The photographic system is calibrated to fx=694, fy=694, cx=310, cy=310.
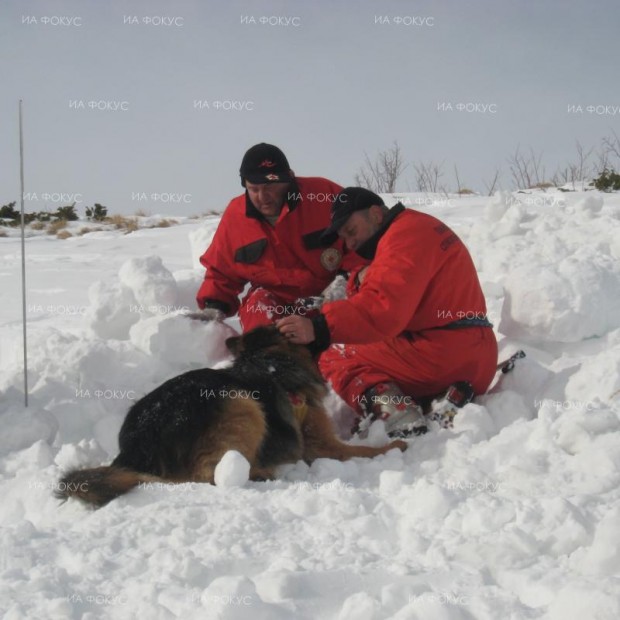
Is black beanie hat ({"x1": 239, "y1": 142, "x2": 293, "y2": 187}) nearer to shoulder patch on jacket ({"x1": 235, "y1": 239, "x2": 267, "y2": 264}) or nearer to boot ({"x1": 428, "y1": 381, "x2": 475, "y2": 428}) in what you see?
shoulder patch on jacket ({"x1": 235, "y1": 239, "x2": 267, "y2": 264})

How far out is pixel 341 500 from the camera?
9.64 ft

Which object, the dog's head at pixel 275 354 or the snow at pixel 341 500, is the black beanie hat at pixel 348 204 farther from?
the snow at pixel 341 500

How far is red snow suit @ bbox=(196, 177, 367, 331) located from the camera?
17.4 feet

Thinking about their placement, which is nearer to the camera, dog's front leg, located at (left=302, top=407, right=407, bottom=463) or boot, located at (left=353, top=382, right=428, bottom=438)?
dog's front leg, located at (left=302, top=407, right=407, bottom=463)

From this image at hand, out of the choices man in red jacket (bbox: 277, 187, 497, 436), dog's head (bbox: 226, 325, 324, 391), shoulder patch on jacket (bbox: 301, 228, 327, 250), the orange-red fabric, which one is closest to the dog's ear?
dog's head (bbox: 226, 325, 324, 391)

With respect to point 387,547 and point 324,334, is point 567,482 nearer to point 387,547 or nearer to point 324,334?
point 387,547

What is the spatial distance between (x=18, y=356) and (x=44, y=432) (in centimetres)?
139

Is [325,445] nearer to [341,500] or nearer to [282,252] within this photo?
[341,500]

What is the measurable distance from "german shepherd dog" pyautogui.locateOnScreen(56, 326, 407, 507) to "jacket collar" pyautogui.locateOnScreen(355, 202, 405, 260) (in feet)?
2.59

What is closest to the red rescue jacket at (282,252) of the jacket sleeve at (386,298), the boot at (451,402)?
the jacket sleeve at (386,298)

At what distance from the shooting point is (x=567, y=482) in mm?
3008

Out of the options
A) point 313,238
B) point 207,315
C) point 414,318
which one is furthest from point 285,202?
point 414,318

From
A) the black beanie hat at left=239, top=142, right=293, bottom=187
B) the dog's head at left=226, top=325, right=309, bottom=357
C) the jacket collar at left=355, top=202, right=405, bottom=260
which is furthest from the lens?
the black beanie hat at left=239, top=142, right=293, bottom=187

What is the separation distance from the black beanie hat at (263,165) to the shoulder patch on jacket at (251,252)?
1.62 feet
